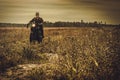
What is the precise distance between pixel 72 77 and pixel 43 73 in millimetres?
1334

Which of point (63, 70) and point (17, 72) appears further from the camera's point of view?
point (17, 72)

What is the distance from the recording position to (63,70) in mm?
7680

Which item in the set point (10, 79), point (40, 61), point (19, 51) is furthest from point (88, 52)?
point (19, 51)

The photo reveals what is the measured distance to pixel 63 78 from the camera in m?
7.51

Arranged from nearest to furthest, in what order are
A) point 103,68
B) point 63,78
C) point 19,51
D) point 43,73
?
point 103,68 < point 63,78 < point 43,73 < point 19,51

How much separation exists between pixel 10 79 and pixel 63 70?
1511 millimetres

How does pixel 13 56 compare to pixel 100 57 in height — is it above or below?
below

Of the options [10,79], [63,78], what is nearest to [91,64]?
[63,78]

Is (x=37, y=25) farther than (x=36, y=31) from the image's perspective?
No

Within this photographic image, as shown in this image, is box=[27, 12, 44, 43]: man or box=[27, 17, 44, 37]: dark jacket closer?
box=[27, 17, 44, 37]: dark jacket

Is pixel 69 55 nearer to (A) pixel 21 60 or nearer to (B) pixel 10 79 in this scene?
(B) pixel 10 79

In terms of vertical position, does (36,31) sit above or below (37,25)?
below

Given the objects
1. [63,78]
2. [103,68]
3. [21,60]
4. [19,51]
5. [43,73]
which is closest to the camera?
[103,68]

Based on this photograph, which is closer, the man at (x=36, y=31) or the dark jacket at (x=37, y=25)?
the dark jacket at (x=37, y=25)
